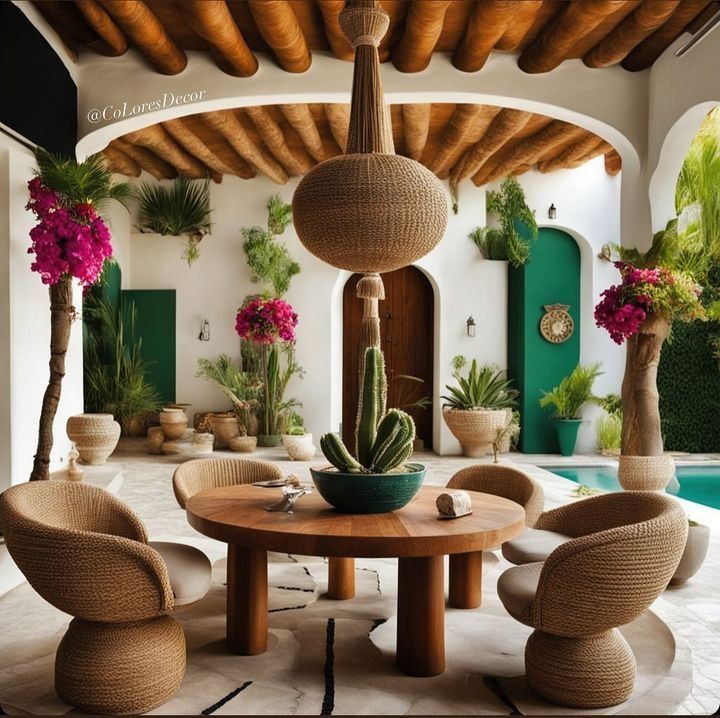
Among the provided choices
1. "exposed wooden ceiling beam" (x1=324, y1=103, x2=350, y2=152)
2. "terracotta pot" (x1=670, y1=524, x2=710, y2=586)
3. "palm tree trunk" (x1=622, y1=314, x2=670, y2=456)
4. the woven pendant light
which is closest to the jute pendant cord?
the woven pendant light

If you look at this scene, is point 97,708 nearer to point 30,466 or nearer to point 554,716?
point 554,716

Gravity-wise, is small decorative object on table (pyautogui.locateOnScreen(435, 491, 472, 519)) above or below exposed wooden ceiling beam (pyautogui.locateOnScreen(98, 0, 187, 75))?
A: below

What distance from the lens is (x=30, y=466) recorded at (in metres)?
5.04

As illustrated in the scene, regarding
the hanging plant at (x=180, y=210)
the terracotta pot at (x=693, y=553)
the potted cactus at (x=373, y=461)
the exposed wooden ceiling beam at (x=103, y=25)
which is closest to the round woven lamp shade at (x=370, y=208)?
the potted cactus at (x=373, y=461)

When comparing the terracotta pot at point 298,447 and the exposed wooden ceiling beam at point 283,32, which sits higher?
the exposed wooden ceiling beam at point 283,32

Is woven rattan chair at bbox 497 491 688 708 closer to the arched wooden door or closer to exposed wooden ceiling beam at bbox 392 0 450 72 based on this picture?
exposed wooden ceiling beam at bbox 392 0 450 72

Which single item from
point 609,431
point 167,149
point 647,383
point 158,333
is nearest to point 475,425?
point 609,431

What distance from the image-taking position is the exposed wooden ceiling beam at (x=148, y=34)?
445 cm

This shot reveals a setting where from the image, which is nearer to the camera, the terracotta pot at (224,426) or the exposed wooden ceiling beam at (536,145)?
the exposed wooden ceiling beam at (536,145)

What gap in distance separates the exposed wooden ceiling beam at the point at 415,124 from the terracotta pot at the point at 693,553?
4320 millimetres

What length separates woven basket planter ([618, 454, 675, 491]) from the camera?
456 centimetres

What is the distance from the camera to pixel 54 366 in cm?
456

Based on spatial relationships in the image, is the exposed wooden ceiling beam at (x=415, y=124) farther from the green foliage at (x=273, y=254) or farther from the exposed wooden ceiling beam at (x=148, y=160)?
the exposed wooden ceiling beam at (x=148, y=160)

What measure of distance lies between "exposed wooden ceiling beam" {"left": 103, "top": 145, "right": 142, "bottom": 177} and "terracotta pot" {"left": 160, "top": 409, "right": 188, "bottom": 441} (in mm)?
2780
